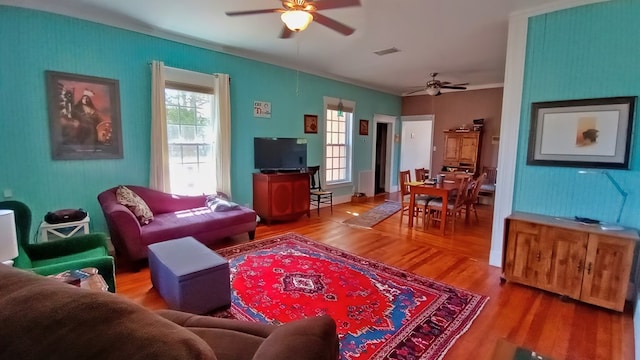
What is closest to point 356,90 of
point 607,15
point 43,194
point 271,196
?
point 271,196

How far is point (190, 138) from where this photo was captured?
14.3ft

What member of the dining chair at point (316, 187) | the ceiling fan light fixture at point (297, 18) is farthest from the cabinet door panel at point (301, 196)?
Answer: the ceiling fan light fixture at point (297, 18)

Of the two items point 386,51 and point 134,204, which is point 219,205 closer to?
point 134,204

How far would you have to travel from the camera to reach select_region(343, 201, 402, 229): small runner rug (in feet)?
16.9

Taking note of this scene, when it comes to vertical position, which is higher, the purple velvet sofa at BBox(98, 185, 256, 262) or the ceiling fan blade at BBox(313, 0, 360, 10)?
the ceiling fan blade at BBox(313, 0, 360, 10)

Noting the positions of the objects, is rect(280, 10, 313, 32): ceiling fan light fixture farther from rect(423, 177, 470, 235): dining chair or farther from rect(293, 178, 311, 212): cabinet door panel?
rect(423, 177, 470, 235): dining chair

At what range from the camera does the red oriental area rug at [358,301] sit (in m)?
2.08

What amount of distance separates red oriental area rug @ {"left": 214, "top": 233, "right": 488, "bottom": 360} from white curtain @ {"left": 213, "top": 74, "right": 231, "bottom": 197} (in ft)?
4.45

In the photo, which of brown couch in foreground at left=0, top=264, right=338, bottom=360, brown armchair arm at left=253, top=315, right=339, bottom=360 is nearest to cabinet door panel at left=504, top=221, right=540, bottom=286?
brown armchair arm at left=253, top=315, right=339, bottom=360

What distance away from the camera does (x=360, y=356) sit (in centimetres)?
192

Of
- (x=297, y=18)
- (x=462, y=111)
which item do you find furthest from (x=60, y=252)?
(x=462, y=111)

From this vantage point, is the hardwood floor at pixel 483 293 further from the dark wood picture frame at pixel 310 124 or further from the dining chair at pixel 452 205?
the dark wood picture frame at pixel 310 124

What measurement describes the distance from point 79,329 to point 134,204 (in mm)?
3261

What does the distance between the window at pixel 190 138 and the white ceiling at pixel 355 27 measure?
2.43ft
